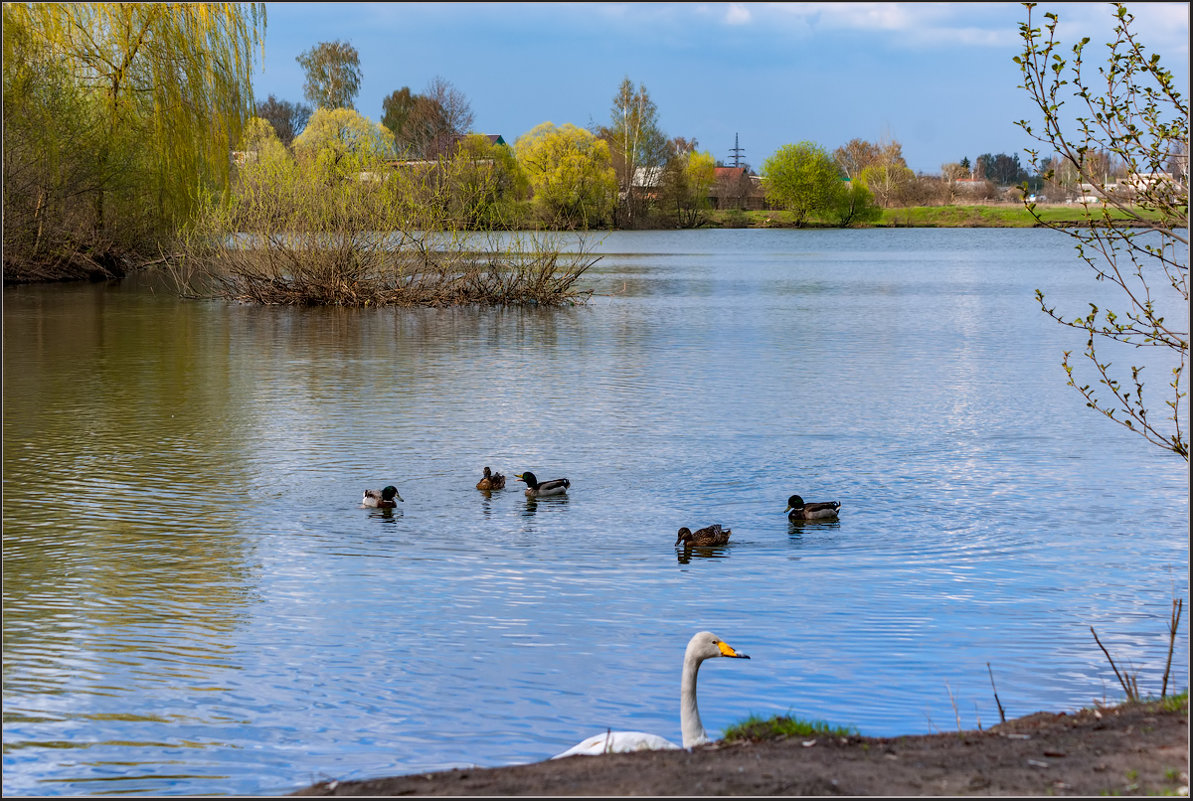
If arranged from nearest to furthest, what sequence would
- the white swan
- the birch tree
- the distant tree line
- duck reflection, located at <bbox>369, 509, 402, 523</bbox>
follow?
the white swan, duck reflection, located at <bbox>369, 509, 402, 523</bbox>, the distant tree line, the birch tree

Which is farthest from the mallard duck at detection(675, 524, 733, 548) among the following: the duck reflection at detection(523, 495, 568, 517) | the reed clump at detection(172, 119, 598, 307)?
the reed clump at detection(172, 119, 598, 307)

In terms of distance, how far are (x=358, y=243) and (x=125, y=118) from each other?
28.3 ft

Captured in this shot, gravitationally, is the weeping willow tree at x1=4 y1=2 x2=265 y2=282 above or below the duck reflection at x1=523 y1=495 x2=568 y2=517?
above

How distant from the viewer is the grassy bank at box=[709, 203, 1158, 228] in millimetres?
108750

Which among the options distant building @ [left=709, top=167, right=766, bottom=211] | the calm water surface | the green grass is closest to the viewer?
the green grass

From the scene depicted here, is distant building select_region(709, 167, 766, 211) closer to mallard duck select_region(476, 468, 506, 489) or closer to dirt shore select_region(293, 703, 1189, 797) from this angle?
mallard duck select_region(476, 468, 506, 489)

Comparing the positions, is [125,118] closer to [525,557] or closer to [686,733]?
[525,557]

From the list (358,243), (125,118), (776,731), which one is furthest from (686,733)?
(125,118)

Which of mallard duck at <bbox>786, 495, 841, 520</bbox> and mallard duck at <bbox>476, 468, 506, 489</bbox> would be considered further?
mallard duck at <bbox>476, 468, 506, 489</bbox>

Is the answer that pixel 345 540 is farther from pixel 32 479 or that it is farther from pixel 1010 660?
pixel 1010 660

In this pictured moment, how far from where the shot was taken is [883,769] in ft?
16.1

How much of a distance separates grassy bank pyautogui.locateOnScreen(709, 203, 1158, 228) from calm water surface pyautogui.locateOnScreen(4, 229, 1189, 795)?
88.9 m

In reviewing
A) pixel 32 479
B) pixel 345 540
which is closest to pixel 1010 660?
pixel 345 540

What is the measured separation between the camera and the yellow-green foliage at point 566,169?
80.0 metres
